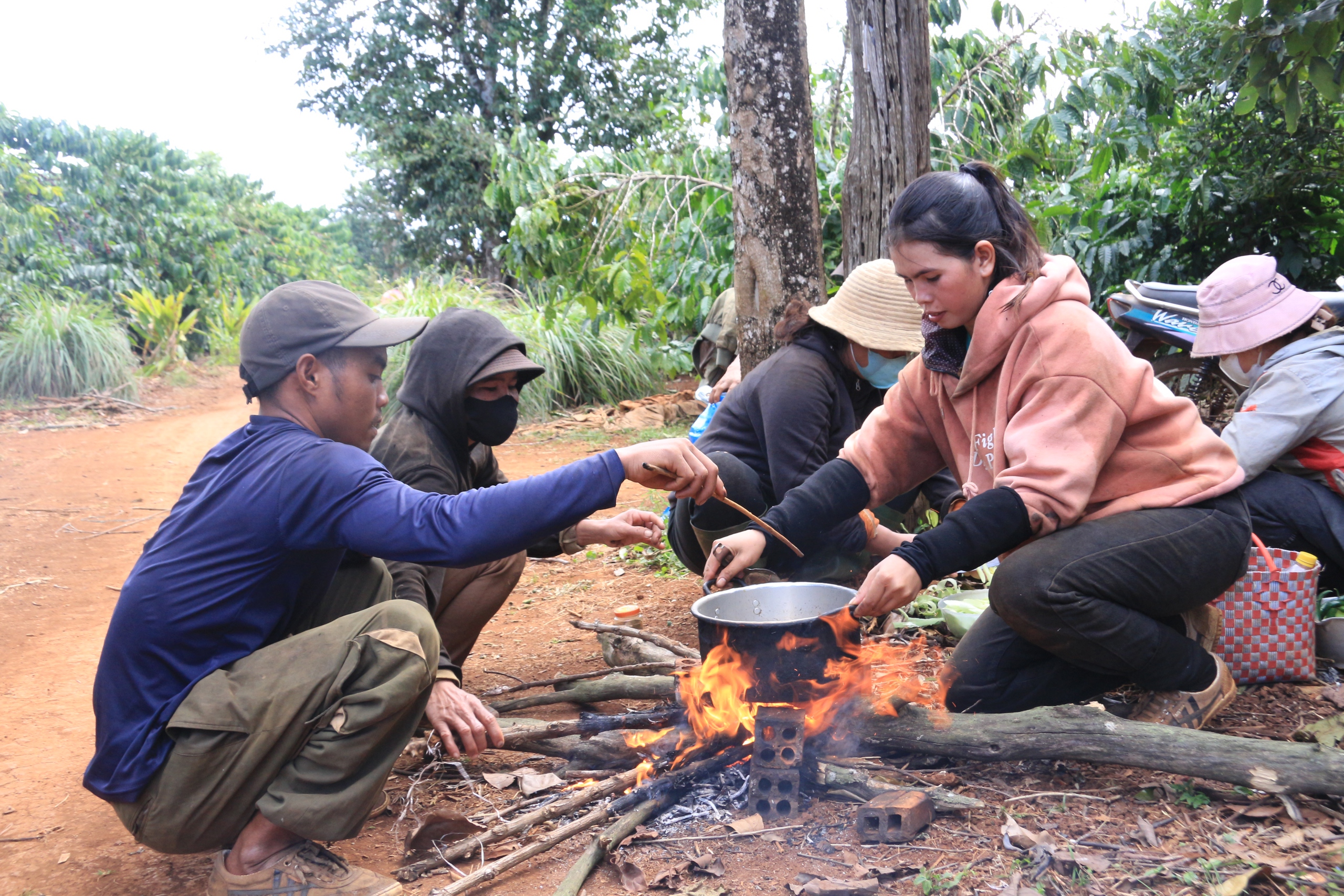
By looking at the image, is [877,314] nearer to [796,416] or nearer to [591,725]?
[796,416]

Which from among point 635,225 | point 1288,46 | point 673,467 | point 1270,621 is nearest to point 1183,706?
point 1270,621

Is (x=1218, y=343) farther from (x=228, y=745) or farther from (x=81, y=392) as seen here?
(x=81, y=392)

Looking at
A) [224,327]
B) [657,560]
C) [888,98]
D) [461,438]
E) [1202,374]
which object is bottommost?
[657,560]

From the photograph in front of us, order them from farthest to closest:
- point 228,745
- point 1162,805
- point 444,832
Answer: point 444,832 → point 1162,805 → point 228,745

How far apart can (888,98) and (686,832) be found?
3.65 meters

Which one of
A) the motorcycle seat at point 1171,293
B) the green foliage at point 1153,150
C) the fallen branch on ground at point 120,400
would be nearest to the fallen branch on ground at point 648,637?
the green foliage at point 1153,150

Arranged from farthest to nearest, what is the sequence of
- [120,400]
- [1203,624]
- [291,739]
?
1. [120,400]
2. [1203,624]
3. [291,739]

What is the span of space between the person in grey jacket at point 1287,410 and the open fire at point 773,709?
1.72 m

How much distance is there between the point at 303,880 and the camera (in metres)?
2.26

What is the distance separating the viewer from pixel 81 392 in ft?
45.0

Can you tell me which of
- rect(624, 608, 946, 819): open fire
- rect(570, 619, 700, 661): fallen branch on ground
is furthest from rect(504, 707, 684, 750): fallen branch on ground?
rect(570, 619, 700, 661): fallen branch on ground

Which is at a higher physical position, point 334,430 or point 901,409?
point 334,430

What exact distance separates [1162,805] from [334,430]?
2.39 m

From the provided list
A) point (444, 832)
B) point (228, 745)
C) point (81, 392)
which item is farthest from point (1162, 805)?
point (81, 392)
